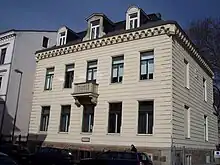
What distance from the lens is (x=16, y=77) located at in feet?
110

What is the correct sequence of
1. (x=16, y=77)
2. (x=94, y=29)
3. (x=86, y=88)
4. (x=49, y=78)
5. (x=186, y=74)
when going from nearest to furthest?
(x=86, y=88) → (x=186, y=74) → (x=94, y=29) → (x=49, y=78) → (x=16, y=77)

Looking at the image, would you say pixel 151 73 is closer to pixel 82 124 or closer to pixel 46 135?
pixel 82 124

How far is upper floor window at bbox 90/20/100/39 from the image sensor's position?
26.2 metres

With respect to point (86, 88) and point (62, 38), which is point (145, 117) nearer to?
point (86, 88)

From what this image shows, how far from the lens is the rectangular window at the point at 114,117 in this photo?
878 inches

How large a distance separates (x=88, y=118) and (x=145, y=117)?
557 cm

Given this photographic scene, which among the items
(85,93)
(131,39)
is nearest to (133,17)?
(131,39)

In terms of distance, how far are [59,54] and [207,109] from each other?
16455mm

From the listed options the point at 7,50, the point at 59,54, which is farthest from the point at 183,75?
the point at 7,50

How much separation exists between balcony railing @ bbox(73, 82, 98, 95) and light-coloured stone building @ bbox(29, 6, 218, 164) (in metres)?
0.08

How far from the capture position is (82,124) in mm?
24266

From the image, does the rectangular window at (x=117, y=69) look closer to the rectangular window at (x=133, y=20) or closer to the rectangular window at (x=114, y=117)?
the rectangular window at (x=114, y=117)

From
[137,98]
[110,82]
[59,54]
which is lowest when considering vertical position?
[137,98]

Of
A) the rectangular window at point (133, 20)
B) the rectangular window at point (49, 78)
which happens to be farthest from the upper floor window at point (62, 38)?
the rectangular window at point (133, 20)
